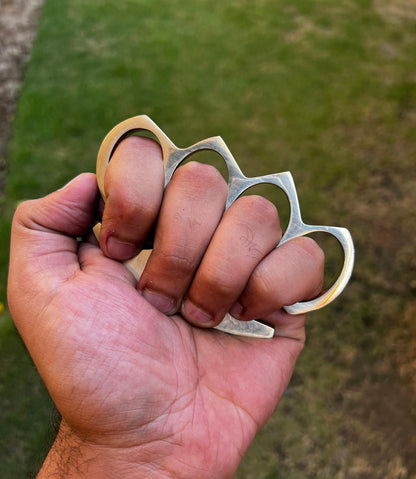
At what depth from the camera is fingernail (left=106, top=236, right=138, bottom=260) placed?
2.49ft

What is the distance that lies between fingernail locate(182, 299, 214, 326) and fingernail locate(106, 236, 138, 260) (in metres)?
0.13

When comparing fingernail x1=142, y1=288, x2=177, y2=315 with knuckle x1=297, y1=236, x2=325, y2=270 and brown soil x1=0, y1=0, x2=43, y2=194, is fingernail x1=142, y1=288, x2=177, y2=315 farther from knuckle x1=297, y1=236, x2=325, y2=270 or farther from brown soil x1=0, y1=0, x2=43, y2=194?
brown soil x1=0, y1=0, x2=43, y2=194

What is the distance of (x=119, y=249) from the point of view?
0.77 m

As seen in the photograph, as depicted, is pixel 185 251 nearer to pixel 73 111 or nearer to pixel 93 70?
pixel 73 111

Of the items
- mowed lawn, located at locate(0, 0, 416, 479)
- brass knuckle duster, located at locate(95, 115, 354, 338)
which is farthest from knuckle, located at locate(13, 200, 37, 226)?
mowed lawn, located at locate(0, 0, 416, 479)

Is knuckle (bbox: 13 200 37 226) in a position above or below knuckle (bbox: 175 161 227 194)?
below

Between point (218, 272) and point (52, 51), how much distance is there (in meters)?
2.02

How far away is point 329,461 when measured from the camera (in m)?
1.37

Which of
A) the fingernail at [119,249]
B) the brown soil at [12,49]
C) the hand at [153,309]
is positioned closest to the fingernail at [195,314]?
the hand at [153,309]

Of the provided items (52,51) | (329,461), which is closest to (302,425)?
(329,461)

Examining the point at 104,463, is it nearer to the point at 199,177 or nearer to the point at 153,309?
the point at 153,309

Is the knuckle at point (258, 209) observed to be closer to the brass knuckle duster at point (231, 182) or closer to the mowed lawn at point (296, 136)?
the brass knuckle duster at point (231, 182)

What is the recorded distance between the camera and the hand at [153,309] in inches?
28.5

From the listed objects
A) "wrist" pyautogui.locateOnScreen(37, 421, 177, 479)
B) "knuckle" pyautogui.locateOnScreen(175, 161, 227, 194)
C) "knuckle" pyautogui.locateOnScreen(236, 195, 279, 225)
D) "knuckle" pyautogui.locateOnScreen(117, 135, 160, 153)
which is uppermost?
"knuckle" pyautogui.locateOnScreen(117, 135, 160, 153)
